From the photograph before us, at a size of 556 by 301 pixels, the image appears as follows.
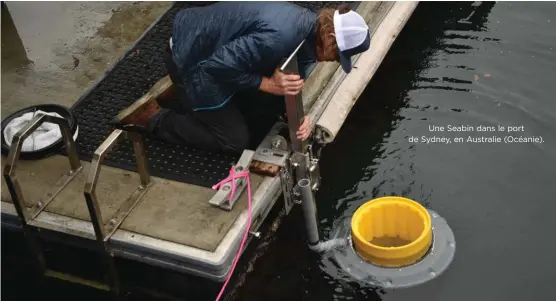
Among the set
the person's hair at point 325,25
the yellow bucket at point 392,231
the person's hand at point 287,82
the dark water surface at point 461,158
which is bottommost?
the dark water surface at point 461,158

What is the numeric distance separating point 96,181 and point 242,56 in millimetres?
1254

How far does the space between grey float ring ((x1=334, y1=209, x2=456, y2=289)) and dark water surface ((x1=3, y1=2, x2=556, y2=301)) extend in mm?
106

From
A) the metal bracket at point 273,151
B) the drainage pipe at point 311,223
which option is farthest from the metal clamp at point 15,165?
the drainage pipe at point 311,223

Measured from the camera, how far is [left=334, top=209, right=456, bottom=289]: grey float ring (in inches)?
199

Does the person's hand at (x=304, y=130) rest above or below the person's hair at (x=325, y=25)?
below

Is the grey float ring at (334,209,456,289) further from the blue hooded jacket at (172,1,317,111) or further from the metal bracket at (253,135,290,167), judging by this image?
the blue hooded jacket at (172,1,317,111)

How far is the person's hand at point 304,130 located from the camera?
5.03 metres

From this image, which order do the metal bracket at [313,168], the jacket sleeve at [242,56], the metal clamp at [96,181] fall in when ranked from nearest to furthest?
1. the metal clamp at [96,181]
2. the jacket sleeve at [242,56]
3. the metal bracket at [313,168]

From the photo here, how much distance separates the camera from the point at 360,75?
6.08 m

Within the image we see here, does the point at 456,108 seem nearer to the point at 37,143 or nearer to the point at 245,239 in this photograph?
the point at 245,239

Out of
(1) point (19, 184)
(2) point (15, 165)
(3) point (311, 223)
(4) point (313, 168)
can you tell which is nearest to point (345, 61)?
(4) point (313, 168)

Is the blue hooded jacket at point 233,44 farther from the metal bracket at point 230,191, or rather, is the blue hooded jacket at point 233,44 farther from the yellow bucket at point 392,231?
the yellow bucket at point 392,231

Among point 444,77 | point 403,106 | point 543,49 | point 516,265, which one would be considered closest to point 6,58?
point 403,106

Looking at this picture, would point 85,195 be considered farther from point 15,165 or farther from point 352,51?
point 352,51
